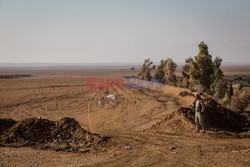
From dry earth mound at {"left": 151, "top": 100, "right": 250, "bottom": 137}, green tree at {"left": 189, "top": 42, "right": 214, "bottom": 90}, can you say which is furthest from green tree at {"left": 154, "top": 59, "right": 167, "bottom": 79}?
dry earth mound at {"left": 151, "top": 100, "right": 250, "bottom": 137}

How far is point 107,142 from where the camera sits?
10.6 m

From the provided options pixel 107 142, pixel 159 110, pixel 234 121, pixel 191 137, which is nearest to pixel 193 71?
pixel 159 110

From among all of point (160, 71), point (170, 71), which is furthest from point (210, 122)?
point (160, 71)

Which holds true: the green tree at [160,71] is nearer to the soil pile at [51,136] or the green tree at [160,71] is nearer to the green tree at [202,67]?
the green tree at [202,67]

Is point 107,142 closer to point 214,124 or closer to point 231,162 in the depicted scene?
point 231,162

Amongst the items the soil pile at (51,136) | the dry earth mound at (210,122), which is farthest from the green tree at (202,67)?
the soil pile at (51,136)

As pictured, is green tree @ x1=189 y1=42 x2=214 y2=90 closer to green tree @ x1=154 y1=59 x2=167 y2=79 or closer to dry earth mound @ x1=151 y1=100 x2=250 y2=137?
dry earth mound @ x1=151 y1=100 x2=250 y2=137

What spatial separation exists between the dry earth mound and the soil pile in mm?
3751

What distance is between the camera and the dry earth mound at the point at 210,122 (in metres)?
12.5

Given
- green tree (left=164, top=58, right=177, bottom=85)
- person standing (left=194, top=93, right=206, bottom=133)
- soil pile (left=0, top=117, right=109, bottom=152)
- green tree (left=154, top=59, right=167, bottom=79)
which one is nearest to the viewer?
soil pile (left=0, top=117, right=109, bottom=152)

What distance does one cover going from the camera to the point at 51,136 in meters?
11.6

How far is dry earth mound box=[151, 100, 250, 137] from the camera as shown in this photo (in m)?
12.5

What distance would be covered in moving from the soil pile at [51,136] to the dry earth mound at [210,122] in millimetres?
3751

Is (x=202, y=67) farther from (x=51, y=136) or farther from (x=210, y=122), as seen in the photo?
(x=51, y=136)
